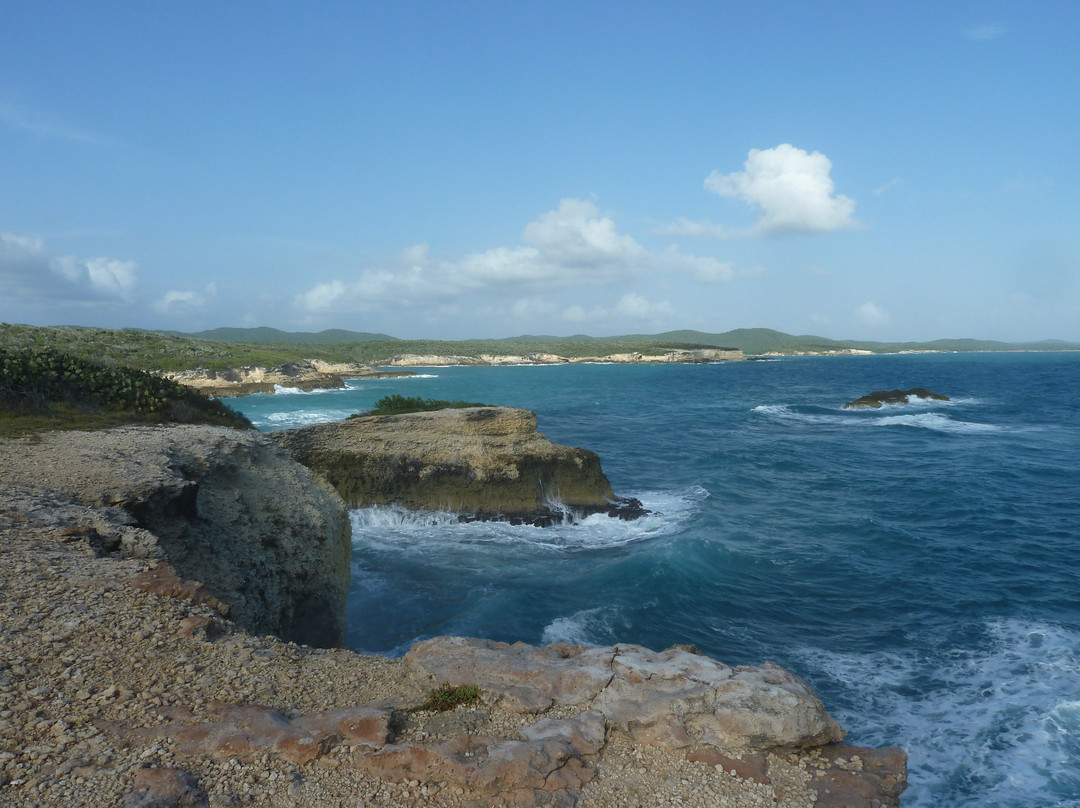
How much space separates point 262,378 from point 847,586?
70.6 m

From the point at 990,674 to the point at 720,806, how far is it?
980cm

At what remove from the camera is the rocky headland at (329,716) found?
192 inches

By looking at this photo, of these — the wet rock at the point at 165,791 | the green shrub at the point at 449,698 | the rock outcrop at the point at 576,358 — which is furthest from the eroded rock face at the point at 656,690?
the rock outcrop at the point at 576,358

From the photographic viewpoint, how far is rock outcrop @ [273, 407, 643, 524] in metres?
21.9

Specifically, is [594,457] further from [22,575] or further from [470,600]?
[22,575]

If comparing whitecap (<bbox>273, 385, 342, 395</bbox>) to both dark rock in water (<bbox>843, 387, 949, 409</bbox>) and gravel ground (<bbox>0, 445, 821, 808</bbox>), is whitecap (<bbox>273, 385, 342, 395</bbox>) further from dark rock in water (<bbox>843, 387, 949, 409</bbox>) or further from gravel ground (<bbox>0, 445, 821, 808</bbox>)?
gravel ground (<bbox>0, 445, 821, 808</bbox>)

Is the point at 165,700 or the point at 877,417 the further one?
the point at 877,417

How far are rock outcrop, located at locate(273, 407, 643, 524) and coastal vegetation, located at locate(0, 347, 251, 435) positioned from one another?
216 inches

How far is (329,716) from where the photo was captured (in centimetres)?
571

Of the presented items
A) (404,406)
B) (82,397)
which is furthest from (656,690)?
(404,406)

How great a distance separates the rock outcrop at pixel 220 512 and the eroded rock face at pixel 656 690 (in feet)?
13.5

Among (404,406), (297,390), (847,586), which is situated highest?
(404,406)

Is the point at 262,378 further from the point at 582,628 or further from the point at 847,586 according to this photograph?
the point at 847,586

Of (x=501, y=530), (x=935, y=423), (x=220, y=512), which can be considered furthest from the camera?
(x=935, y=423)
